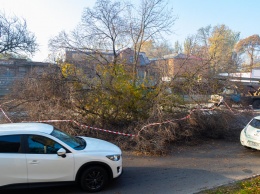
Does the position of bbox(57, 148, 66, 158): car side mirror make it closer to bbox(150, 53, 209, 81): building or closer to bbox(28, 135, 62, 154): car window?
bbox(28, 135, 62, 154): car window

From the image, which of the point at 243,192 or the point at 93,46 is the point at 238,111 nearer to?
the point at 243,192

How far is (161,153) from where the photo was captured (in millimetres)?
7191

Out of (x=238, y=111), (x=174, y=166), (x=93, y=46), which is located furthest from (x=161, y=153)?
(x=93, y=46)

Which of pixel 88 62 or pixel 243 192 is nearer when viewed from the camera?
pixel 243 192

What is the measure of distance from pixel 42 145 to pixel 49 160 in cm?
34

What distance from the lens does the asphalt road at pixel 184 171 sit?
481 centimetres

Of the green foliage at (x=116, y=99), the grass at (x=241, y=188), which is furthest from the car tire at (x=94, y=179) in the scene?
the green foliage at (x=116, y=99)

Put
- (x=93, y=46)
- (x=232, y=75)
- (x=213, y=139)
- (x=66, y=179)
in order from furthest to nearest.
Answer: (x=93, y=46) → (x=232, y=75) → (x=213, y=139) → (x=66, y=179)

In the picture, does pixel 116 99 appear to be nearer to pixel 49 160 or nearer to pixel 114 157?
pixel 114 157

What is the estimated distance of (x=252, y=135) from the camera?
7367 mm

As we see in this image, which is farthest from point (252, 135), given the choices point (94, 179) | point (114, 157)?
point (94, 179)

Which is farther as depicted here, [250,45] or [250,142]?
[250,45]

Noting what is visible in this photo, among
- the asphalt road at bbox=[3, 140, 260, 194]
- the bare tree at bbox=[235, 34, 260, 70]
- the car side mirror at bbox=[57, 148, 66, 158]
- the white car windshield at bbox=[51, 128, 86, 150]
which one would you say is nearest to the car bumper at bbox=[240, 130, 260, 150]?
the asphalt road at bbox=[3, 140, 260, 194]

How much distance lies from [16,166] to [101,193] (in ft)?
5.77
